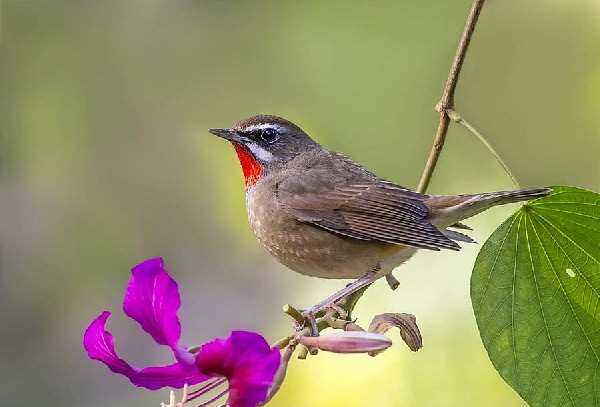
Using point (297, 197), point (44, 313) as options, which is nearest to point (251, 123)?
point (297, 197)

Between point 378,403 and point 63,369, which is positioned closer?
point 378,403

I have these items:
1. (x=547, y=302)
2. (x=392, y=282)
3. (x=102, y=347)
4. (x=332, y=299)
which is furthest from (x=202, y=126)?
(x=102, y=347)

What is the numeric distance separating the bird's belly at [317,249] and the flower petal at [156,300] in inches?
48.6

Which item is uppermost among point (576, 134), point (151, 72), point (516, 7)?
point (516, 7)

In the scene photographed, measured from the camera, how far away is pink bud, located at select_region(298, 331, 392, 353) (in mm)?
2123

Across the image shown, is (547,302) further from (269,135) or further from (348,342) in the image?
(269,135)

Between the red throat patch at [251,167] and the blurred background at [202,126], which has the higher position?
the blurred background at [202,126]

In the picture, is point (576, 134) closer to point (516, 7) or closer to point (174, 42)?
point (516, 7)

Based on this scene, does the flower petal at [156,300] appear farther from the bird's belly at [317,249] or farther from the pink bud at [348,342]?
the bird's belly at [317,249]

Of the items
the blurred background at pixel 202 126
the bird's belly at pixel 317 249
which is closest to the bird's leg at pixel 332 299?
the bird's belly at pixel 317 249

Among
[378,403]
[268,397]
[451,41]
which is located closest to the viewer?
[268,397]

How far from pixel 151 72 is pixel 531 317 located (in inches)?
233

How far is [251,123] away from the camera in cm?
372

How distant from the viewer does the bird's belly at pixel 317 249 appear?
3.43m
